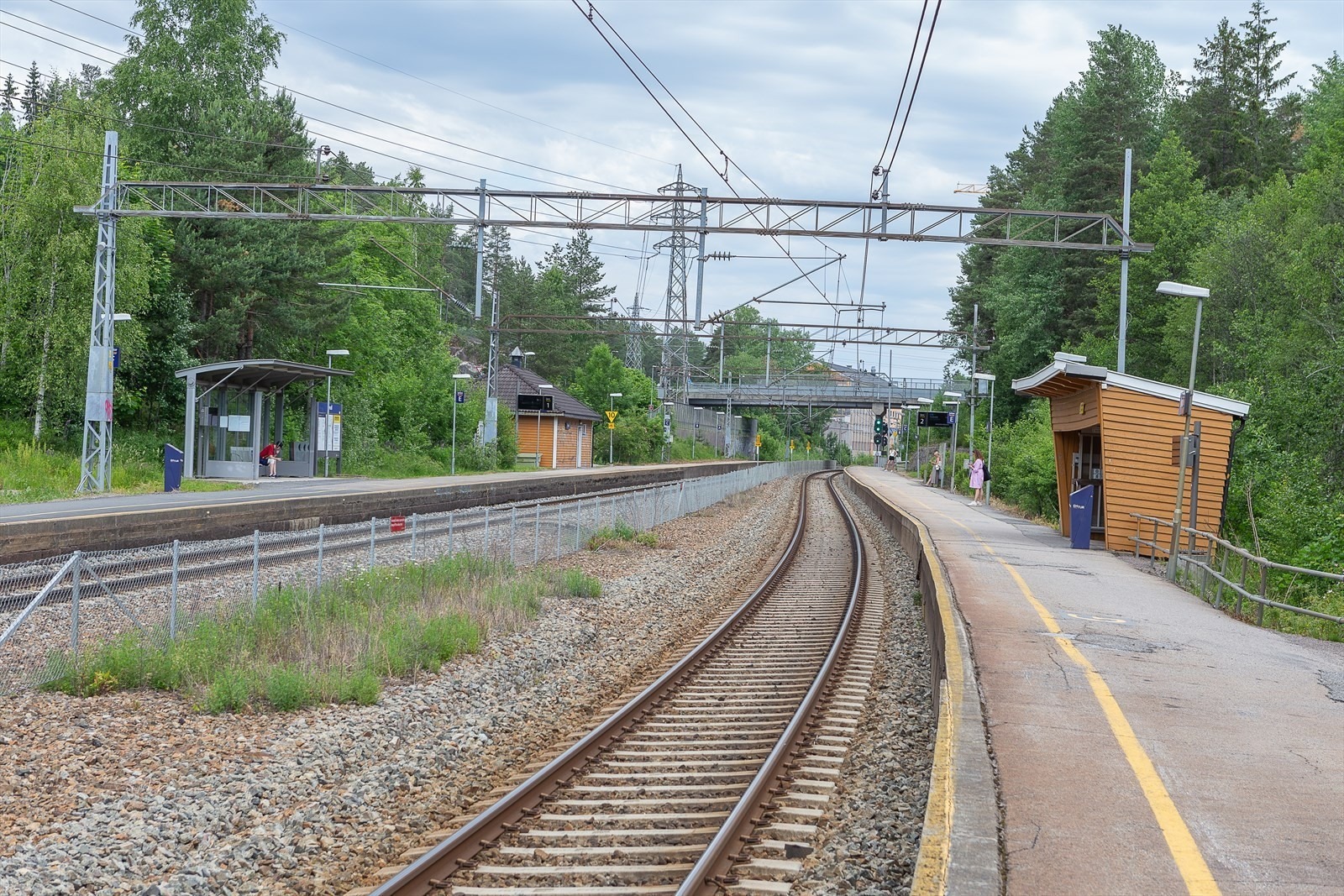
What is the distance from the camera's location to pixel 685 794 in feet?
28.5

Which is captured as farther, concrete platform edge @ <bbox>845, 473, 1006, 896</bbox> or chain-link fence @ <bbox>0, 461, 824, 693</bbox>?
chain-link fence @ <bbox>0, 461, 824, 693</bbox>

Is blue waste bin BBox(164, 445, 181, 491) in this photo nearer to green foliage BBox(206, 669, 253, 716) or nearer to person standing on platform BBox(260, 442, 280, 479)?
person standing on platform BBox(260, 442, 280, 479)

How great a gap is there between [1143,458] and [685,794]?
702 inches

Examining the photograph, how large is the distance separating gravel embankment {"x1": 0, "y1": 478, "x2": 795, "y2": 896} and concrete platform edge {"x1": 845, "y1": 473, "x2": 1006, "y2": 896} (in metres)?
3.33

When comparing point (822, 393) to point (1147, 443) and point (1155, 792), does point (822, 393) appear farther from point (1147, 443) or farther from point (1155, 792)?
point (1155, 792)

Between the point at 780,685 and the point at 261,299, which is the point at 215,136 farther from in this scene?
the point at 780,685

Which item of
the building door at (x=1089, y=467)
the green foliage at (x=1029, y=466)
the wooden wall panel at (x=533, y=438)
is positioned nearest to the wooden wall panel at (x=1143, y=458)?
the building door at (x=1089, y=467)

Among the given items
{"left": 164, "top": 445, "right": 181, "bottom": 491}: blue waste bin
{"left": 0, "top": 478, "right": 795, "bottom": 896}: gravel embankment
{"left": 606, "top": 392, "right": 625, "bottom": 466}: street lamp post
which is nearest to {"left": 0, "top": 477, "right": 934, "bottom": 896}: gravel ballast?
{"left": 0, "top": 478, "right": 795, "bottom": 896}: gravel embankment

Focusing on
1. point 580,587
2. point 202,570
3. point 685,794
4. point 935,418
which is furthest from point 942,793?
point 935,418

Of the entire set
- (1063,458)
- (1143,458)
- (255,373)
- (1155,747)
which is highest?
(255,373)

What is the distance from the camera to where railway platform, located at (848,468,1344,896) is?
5816mm

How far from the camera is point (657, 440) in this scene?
79.9m

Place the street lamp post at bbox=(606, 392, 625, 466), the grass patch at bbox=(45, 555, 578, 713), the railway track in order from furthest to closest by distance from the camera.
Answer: the street lamp post at bbox=(606, 392, 625, 466), the grass patch at bbox=(45, 555, 578, 713), the railway track

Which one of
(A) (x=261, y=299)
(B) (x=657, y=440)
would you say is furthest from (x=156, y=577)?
(B) (x=657, y=440)
